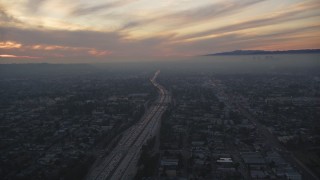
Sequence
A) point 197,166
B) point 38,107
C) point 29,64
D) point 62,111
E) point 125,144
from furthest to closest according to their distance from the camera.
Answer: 1. point 29,64
2. point 38,107
3. point 62,111
4. point 125,144
5. point 197,166

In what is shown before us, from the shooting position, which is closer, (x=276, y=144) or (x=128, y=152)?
(x=128, y=152)

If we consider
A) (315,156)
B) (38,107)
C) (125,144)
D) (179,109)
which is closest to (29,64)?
(38,107)

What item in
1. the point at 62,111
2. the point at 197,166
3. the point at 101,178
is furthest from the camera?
the point at 62,111

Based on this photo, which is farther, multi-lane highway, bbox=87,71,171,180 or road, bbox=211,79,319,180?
multi-lane highway, bbox=87,71,171,180

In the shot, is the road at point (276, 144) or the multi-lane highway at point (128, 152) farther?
the multi-lane highway at point (128, 152)

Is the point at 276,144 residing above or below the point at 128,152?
below

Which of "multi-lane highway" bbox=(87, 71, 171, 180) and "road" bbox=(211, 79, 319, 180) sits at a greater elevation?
"multi-lane highway" bbox=(87, 71, 171, 180)

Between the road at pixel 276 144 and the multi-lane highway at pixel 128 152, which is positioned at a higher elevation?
the multi-lane highway at pixel 128 152

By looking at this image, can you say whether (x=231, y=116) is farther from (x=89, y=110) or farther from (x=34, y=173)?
(x=34, y=173)
